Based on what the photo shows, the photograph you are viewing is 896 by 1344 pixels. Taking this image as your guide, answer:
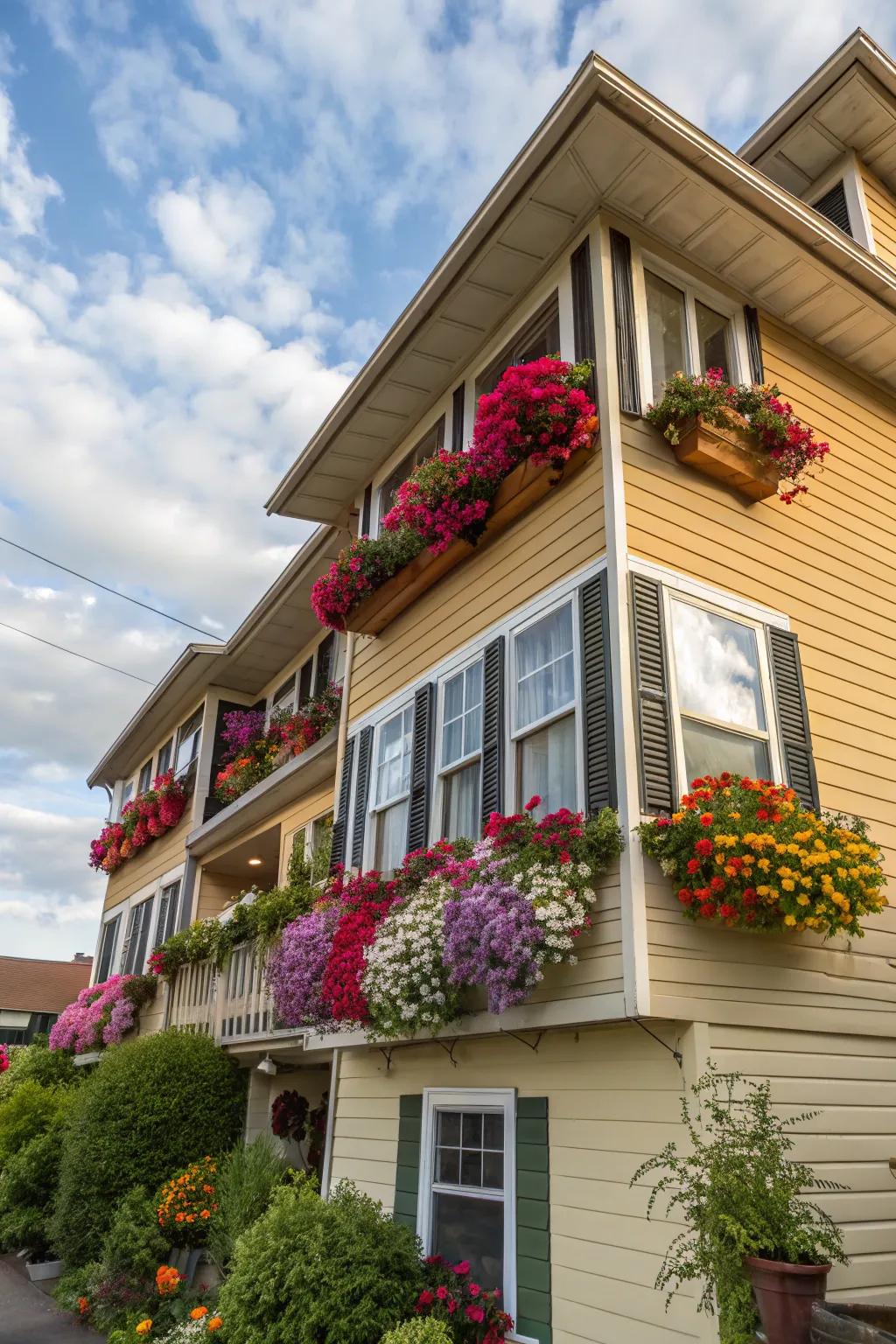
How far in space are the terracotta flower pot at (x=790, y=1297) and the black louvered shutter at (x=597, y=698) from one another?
99.5 inches

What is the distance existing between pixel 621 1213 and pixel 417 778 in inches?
150

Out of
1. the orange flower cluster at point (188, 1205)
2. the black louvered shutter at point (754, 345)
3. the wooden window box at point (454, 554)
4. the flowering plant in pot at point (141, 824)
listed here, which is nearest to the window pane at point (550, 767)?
the wooden window box at point (454, 554)

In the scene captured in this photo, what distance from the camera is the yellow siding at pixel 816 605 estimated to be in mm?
5711

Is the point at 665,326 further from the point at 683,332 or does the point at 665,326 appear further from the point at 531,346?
the point at 531,346

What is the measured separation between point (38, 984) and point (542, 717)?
128 ft

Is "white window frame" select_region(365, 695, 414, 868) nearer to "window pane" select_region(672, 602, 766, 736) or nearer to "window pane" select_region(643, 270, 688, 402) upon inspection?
"window pane" select_region(672, 602, 766, 736)

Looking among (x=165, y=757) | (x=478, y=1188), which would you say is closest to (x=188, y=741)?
(x=165, y=757)

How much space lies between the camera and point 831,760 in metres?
7.07

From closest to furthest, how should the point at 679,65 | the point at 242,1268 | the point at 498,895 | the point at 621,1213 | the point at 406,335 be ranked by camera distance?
the point at 621,1213
the point at 498,895
the point at 242,1268
the point at 679,65
the point at 406,335

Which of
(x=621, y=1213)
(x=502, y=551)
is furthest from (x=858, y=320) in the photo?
(x=621, y=1213)

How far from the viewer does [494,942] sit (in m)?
5.70

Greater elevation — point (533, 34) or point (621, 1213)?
point (533, 34)

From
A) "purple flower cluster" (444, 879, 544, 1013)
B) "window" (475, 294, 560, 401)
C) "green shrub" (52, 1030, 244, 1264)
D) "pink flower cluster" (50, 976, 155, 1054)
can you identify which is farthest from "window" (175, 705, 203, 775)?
"purple flower cluster" (444, 879, 544, 1013)

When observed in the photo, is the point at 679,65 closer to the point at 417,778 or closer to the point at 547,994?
the point at 417,778
